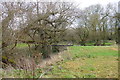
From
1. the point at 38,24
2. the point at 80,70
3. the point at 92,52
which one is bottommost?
the point at 80,70

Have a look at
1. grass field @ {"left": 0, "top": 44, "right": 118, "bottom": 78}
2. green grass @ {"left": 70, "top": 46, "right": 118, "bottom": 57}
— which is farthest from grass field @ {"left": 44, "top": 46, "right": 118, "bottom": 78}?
green grass @ {"left": 70, "top": 46, "right": 118, "bottom": 57}

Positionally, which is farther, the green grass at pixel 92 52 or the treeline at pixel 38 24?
the green grass at pixel 92 52

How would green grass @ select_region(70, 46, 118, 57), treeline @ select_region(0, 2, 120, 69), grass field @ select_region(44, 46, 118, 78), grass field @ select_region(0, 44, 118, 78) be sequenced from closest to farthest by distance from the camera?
grass field @ select_region(0, 44, 118, 78)
grass field @ select_region(44, 46, 118, 78)
treeline @ select_region(0, 2, 120, 69)
green grass @ select_region(70, 46, 118, 57)

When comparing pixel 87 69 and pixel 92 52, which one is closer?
pixel 87 69

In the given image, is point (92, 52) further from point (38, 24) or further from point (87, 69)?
point (38, 24)

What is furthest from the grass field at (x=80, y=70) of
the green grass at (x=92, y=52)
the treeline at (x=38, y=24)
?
the green grass at (x=92, y=52)

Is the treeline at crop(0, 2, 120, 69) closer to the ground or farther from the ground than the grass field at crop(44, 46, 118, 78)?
farther from the ground

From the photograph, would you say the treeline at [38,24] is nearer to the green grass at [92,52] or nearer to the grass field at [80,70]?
the grass field at [80,70]

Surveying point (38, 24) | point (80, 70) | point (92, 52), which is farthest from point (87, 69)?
point (92, 52)

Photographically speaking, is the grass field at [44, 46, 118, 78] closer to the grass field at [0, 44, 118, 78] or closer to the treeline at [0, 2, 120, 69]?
the grass field at [0, 44, 118, 78]

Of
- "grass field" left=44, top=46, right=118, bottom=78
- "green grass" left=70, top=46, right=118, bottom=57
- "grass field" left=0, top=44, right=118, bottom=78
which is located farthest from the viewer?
"green grass" left=70, top=46, right=118, bottom=57

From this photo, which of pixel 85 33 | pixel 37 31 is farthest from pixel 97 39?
pixel 37 31

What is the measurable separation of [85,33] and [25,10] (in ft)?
23.7

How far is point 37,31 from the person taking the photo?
5.06 m
